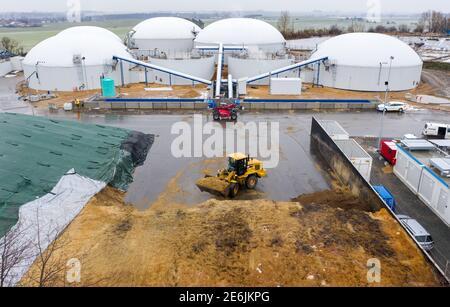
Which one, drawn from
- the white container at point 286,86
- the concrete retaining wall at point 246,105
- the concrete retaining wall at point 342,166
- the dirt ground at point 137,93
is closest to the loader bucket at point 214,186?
the concrete retaining wall at point 342,166

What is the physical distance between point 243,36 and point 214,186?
125 ft

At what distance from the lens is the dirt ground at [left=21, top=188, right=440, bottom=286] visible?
10.3 metres

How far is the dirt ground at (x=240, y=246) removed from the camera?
1030 centimetres

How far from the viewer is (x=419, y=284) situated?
9883 mm

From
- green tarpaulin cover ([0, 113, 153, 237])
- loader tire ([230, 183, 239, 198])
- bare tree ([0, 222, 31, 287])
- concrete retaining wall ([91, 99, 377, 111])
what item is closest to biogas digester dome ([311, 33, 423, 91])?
concrete retaining wall ([91, 99, 377, 111])

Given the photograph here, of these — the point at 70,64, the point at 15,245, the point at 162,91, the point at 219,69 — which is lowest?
the point at 15,245

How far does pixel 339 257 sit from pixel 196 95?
2791cm

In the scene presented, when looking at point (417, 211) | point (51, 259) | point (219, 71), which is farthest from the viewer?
point (219, 71)

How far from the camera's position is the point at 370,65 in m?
38.2

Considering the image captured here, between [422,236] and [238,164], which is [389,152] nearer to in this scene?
[422,236]

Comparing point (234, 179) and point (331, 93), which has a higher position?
point (331, 93)

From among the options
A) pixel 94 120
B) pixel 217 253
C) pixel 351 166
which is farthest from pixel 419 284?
pixel 94 120

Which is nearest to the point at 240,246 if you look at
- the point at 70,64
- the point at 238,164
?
the point at 238,164

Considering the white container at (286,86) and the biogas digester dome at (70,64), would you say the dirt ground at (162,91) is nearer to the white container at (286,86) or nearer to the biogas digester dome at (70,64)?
the biogas digester dome at (70,64)
